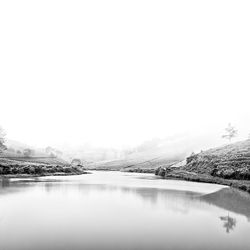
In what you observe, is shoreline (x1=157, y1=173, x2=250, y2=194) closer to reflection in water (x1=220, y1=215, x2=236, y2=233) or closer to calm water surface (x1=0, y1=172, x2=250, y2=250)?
calm water surface (x1=0, y1=172, x2=250, y2=250)

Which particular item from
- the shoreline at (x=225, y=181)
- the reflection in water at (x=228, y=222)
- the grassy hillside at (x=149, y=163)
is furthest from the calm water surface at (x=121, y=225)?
the grassy hillside at (x=149, y=163)

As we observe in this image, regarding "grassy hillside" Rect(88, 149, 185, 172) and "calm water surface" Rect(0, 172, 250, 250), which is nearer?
"calm water surface" Rect(0, 172, 250, 250)

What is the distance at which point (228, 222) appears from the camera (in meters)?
22.8

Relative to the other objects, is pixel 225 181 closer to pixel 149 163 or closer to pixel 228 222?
pixel 228 222

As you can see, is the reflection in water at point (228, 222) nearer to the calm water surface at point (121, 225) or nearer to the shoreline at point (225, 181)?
the calm water surface at point (121, 225)

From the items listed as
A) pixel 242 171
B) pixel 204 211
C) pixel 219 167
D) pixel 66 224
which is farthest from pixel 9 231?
pixel 219 167

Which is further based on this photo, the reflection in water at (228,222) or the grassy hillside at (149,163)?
the grassy hillside at (149,163)

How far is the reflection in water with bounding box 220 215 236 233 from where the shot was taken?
20970 millimetres

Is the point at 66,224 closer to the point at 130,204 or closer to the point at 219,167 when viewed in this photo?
the point at 130,204

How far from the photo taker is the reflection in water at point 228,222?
2097 centimetres

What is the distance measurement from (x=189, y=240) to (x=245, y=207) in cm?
1370

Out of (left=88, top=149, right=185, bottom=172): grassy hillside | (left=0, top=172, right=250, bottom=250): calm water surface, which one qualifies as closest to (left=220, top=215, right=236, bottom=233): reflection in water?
(left=0, top=172, right=250, bottom=250): calm water surface

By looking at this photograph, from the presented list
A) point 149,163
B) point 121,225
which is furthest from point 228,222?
point 149,163

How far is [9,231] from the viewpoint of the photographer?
18.6 meters
